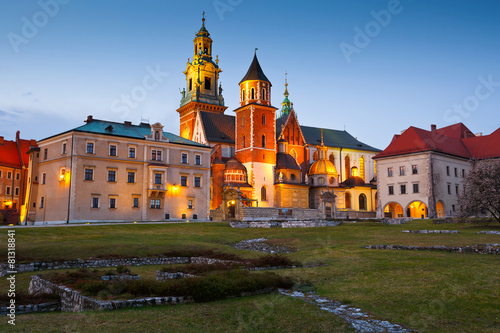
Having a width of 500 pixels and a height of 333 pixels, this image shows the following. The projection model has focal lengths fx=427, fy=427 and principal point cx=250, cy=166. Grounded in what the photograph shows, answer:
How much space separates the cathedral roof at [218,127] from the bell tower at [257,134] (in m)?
4.10

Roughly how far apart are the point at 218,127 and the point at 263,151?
1287 cm

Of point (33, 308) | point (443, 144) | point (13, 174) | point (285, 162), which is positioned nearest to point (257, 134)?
point (285, 162)

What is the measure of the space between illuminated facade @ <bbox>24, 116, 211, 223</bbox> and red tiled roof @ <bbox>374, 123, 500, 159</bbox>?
3188cm

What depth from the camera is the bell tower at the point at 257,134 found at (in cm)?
7568

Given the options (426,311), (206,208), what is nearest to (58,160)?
(206,208)

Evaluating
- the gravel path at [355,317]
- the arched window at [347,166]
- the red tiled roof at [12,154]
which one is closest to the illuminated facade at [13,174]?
the red tiled roof at [12,154]

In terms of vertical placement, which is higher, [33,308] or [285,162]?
[285,162]

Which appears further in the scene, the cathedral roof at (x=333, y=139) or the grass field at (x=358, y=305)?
the cathedral roof at (x=333, y=139)

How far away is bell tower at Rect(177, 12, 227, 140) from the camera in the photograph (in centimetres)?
9412

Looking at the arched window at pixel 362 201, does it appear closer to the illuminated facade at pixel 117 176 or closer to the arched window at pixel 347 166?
the arched window at pixel 347 166

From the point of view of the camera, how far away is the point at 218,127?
85.2m

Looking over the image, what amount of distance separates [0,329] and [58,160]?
4930 cm

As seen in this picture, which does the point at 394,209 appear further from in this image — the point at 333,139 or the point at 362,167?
the point at 333,139

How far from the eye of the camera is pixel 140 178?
5675 centimetres
